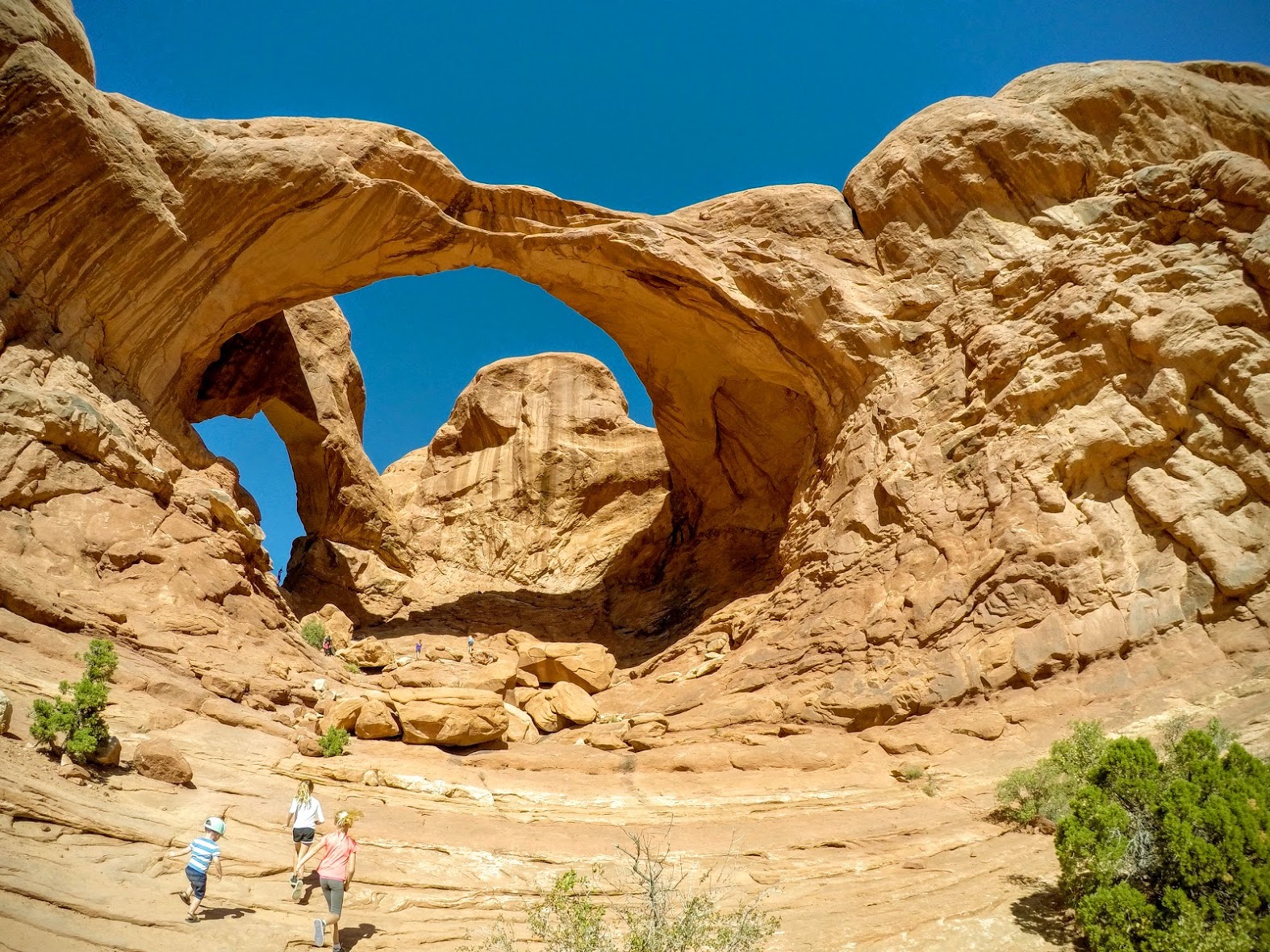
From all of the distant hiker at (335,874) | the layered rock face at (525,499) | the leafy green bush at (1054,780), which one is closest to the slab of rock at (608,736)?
the leafy green bush at (1054,780)

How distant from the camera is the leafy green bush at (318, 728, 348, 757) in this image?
12.6m

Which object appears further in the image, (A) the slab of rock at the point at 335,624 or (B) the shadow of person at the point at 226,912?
(A) the slab of rock at the point at 335,624

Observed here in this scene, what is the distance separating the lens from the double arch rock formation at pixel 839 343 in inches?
528

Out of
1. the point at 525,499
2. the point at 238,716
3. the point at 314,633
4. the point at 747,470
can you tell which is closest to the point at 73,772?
the point at 238,716

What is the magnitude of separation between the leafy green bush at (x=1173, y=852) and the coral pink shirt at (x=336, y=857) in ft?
20.0

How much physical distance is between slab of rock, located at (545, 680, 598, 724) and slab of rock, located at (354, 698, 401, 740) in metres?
3.28

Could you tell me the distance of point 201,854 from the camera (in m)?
7.64

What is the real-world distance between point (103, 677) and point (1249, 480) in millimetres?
15289

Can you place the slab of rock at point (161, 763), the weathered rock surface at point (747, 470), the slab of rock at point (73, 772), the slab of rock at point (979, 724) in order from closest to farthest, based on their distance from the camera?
the slab of rock at point (73, 772) → the slab of rock at point (161, 763) → the weathered rock surface at point (747, 470) → the slab of rock at point (979, 724)

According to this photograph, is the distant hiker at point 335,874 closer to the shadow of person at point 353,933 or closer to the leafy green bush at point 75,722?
the shadow of person at point 353,933

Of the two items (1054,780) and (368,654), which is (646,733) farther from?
(368,654)

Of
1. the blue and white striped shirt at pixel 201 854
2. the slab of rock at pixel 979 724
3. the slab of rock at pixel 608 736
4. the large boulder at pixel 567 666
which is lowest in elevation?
the blue and white striped shirt at pixel 201 854

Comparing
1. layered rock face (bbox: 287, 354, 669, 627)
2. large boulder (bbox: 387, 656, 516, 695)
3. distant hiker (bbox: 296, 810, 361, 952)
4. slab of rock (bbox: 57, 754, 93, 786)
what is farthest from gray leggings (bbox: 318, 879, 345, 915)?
layered rock face (bbox: 287, 354, 669, 627)

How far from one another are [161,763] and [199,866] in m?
2.99
